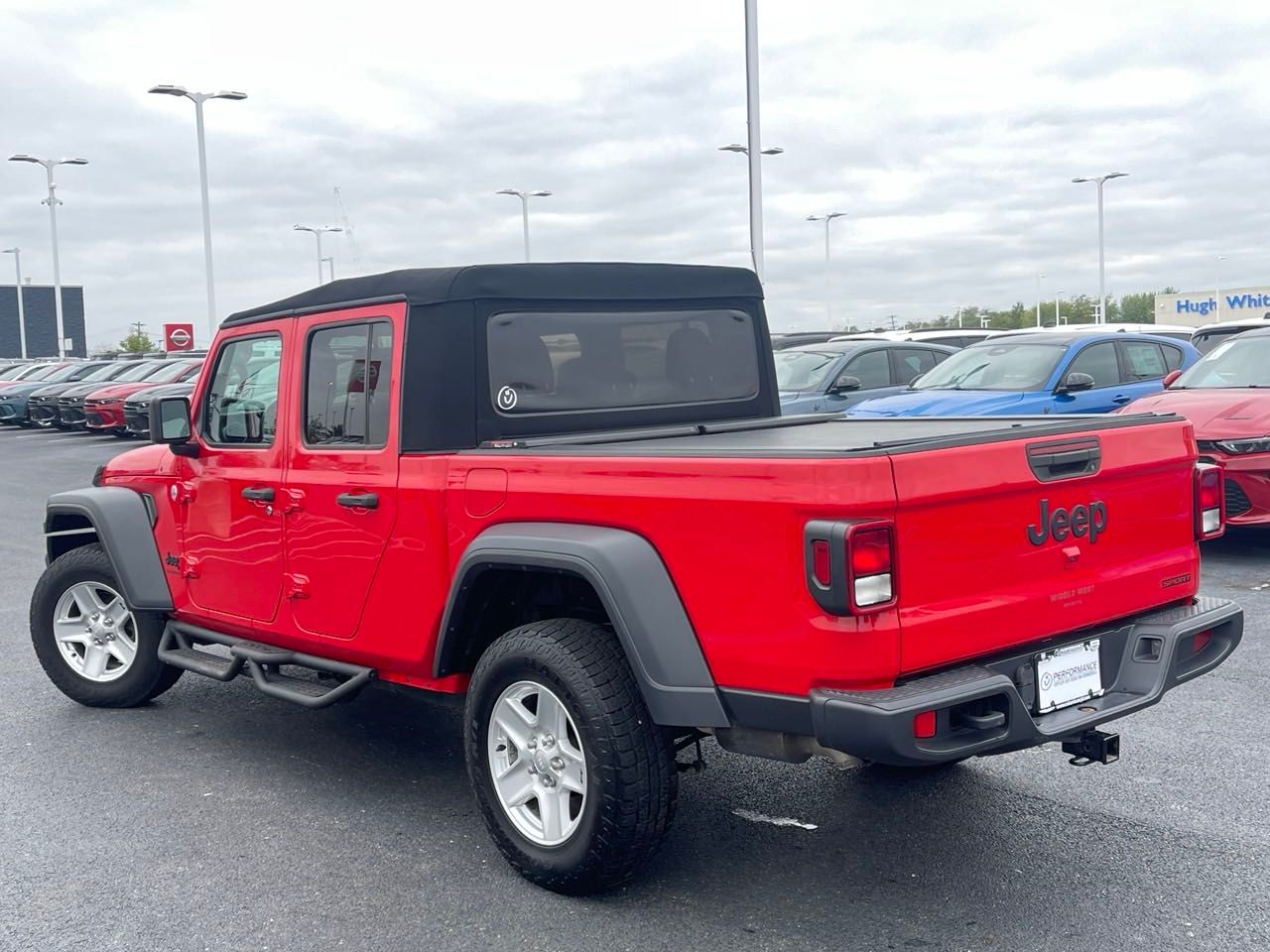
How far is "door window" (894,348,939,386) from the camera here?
1590cm

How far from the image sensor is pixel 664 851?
425 centimetres

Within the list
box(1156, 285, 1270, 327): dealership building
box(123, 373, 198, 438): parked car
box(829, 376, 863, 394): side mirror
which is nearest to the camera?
box(829, 376, 863, 394): side mirror

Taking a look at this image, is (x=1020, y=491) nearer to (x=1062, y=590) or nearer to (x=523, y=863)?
(x=1062, y=590)

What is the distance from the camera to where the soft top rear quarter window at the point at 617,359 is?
184 inches

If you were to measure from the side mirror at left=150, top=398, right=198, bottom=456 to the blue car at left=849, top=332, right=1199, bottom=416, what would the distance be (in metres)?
7.58

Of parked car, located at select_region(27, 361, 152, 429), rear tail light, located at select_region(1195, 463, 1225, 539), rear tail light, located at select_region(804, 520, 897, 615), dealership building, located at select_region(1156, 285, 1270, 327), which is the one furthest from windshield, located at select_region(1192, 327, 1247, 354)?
dealership building, located at select_region(1156, 285, 1270, 327)

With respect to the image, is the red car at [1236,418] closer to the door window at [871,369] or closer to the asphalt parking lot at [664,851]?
the asphalt parking lot at [664,851]

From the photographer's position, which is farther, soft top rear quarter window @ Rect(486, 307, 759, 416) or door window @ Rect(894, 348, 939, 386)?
door window @ Rect(894, 348, 939, 386)

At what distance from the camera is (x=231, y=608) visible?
5324 millimetres

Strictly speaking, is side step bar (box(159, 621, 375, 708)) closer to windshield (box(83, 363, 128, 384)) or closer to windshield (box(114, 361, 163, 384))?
windshield (box(114, 361, 163, 384))

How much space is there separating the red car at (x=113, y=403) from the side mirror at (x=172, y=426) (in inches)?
819

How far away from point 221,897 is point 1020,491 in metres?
2.62

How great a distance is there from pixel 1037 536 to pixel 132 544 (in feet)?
12.7

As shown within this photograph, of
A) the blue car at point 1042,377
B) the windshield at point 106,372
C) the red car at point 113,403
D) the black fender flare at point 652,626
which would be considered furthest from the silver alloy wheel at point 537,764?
the windshield at point 106,372
